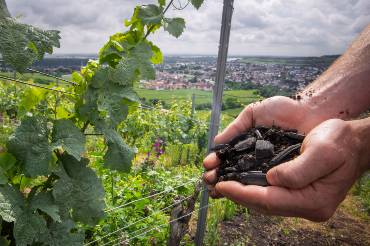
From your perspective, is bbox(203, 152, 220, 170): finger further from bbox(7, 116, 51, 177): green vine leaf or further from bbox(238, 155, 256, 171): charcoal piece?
bbox(7, 116, 51, 177): green vine leaf

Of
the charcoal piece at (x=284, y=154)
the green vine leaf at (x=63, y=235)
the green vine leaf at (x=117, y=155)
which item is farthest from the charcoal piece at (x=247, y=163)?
the green vine leaf at (x=63, y=235)

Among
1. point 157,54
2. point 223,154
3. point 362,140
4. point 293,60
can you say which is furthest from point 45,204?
point 293,60

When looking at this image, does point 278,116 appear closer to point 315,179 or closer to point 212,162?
point 212,162

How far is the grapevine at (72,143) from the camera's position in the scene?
4.27 ft

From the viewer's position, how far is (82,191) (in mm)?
1438

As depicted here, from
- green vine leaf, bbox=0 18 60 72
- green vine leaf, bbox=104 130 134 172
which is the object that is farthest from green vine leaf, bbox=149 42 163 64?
green vine leaf, bbox=0 18 60 72

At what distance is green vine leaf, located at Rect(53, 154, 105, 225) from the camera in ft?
4.63

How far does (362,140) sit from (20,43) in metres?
1.66

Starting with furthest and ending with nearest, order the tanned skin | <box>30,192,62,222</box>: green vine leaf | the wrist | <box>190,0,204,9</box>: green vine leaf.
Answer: the wrist < the tanned skin < <box>190,0,204,9</box>: green vine leaf < <box>30,192,62,222</box>: green vine leaf

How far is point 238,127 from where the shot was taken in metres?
2.73

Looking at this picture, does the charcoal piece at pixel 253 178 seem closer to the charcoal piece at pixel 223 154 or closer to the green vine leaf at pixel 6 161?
the charcoal piece at pixel 223 154

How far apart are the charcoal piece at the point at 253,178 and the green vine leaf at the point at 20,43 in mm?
1382

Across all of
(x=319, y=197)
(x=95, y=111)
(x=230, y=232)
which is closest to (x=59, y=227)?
(x=95, y=111)

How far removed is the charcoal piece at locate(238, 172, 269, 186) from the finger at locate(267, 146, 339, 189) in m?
0.23
